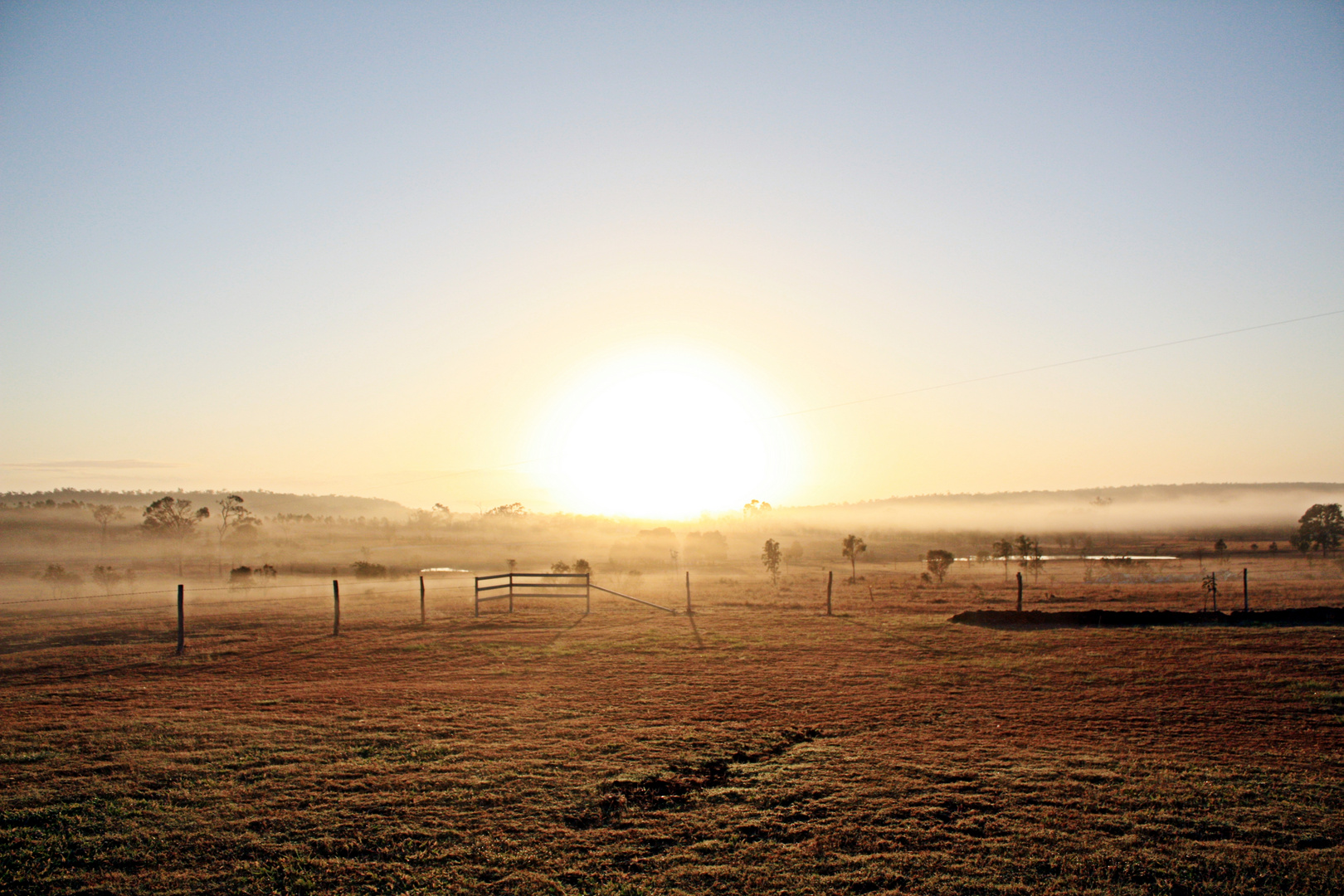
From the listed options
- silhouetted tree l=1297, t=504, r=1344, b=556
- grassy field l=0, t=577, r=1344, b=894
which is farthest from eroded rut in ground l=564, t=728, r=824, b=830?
silhouetted tree l=1297, t=504, r=1344, b=556

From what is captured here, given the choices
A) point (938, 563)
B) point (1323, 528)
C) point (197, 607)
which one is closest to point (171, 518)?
point (197, 607)

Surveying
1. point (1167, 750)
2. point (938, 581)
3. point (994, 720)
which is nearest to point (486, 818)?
point (994, 720)

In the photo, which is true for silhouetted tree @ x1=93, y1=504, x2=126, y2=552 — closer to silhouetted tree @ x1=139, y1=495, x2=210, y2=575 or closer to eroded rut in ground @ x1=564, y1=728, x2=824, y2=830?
silhouetted tree @ x1=139, y1=495, x2=210, y2=575

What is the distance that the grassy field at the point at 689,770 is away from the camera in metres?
6.18

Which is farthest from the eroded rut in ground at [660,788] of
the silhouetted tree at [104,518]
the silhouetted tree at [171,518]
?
the silhouetted tree at [104,518]

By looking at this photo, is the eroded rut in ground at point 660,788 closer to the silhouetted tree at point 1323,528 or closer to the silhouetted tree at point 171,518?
the silhouetted tree at point 1323,528

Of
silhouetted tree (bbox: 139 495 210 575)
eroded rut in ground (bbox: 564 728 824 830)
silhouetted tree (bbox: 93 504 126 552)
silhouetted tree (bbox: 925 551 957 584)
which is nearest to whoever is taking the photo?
eroded rut in ground (bbox: 564 728 824 830)

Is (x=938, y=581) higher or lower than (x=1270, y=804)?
lower

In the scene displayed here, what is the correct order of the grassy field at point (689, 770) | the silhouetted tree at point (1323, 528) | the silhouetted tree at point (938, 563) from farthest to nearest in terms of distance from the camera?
the silhouetted tree at point (1323, 528)
the silhouetted tree at point (938, 563)
the grassy field at point (689, 770)

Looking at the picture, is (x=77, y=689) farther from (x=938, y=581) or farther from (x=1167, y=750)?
(x=938, y=581)

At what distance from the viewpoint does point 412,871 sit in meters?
6.15

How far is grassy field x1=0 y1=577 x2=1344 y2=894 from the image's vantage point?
6184 millimetres

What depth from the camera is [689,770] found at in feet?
28.6

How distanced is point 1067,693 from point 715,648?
26.0 feet
